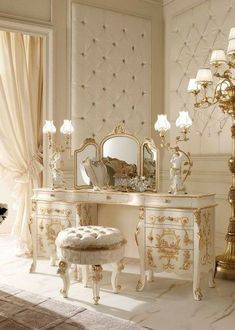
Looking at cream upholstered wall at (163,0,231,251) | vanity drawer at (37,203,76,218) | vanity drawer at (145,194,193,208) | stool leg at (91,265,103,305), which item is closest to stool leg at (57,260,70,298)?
stool leg at (91,265,103,305)

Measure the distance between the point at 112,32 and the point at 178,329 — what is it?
11.3 ft

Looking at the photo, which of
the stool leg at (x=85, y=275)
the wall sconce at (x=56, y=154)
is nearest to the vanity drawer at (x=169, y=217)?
the stool leg at (x=85, y=275)

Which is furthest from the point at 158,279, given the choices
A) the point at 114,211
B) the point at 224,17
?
the point at 224,17

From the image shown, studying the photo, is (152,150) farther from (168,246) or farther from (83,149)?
(168,246)

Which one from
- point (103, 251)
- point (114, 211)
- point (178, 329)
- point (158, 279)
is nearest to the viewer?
point (178, 329)

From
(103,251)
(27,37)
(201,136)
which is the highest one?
(27,37)

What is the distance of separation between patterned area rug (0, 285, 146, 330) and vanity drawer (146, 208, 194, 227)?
939 millimetres

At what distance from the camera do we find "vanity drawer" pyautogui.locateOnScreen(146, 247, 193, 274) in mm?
3406

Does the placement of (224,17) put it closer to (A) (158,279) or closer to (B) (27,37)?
(B) (27,37)

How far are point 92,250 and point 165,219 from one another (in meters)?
0.70

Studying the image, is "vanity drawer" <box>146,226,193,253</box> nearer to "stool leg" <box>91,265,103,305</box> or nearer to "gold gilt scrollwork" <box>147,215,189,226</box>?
"gold gilt scrollwork" <box>147,215,189,226</box>

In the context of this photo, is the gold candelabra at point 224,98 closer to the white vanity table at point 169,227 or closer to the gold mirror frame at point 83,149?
the white vanity table at point 169,227

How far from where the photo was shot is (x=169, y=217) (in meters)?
3.47

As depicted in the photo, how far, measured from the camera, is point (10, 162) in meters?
5.02
